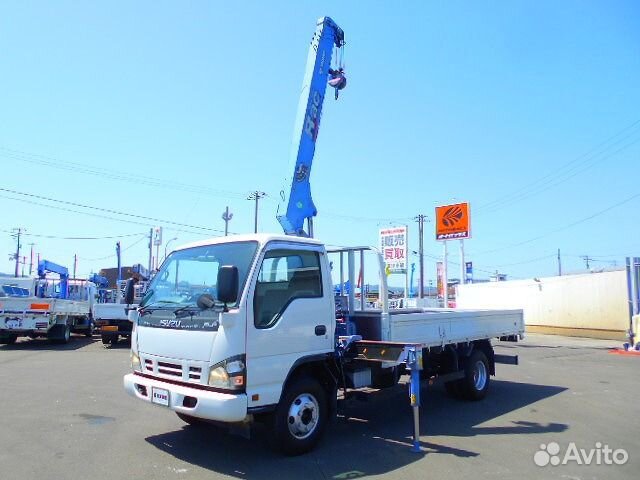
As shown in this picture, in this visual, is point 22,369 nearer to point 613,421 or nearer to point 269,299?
point 269,299

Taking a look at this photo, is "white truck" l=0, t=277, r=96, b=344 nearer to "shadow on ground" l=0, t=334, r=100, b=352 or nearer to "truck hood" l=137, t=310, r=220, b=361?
"shadow on ground" l=0, t=334, r=100, b=352

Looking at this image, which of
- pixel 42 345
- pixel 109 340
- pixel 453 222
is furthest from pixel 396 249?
pixel 42 345

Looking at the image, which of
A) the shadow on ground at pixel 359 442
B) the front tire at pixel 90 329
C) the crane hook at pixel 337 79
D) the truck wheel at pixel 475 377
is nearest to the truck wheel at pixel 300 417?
the shadow on ground at pixel 359 442

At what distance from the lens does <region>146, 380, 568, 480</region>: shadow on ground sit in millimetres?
5391

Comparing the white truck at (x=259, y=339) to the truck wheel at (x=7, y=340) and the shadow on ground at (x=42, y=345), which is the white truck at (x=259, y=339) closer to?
the shadow on ground at (x=42, y=345)

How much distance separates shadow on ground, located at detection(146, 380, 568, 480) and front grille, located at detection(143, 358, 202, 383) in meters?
0.91

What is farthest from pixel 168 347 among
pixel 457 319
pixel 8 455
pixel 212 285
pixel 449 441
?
pixel 457 319

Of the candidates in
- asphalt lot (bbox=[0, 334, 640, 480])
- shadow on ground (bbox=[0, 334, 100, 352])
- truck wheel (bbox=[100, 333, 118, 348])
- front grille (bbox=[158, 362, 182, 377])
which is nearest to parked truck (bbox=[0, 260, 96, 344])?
shadow on ground (bbox=[0, 334, 100, 352])

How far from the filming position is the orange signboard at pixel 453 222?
3042cm

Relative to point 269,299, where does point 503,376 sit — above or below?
below

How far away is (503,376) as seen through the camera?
12.2m

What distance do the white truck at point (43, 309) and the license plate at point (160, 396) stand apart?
14.1 metres

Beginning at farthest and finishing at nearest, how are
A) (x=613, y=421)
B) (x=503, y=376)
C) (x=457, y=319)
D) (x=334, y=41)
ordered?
(x=503, y=376) < (x=334, y=41) < (x=457, y=319) < (x=613, y=421)

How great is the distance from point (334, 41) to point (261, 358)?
7.73 m
